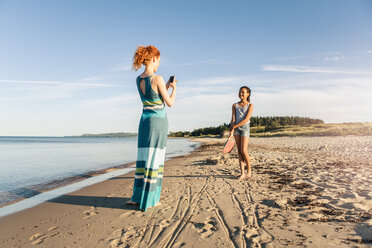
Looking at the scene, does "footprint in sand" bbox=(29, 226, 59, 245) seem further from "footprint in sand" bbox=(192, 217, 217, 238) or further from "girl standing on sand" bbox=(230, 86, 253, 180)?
"girl standing on sand" bbox=(230, 86, 253, 180)

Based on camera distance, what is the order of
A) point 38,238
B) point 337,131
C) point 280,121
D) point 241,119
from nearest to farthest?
point 38,238 → point 241,119 → point 337,131 → point 280,121

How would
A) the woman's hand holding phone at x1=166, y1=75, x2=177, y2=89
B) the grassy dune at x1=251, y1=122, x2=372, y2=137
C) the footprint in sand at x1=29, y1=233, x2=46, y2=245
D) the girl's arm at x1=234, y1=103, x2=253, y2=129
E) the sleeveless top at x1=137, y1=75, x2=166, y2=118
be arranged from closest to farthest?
the footprint in sand at x1=29, y1=233, x2=46, y2=245
the sleeveless top at x1=137, y1=75, x2=166, y2=118
the woman's hand holding phone at x1=166, y1=75, x2=177, y2=89
the girl's arm at x1=234, y1=103, x2=253, y2=129
the grassy dune at x1=251, y1=122, x2=372, y2=137

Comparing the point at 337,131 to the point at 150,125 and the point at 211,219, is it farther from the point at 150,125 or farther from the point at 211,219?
the point at 150,125

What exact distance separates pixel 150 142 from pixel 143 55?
1.40 metres

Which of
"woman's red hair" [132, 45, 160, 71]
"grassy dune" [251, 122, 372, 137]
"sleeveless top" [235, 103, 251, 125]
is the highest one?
"woman's red hair" [132, 45, 160, 71]

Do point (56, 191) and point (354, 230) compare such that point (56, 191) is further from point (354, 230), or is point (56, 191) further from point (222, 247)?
point (354, 230)

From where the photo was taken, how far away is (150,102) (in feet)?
11.5

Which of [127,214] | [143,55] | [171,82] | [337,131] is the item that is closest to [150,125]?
[171,82]

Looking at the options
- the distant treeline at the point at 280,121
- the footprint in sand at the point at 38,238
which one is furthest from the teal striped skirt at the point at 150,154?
the distant treeline at the point at 280,121

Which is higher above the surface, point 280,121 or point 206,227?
point 280,121

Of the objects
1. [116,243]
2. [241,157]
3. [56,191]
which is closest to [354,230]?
[116,243]

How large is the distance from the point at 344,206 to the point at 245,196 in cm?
158

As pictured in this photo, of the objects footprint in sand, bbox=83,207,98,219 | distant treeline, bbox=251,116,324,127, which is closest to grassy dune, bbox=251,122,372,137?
distant treeline, bbox=251,116,324,127

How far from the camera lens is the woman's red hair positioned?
3.53m
